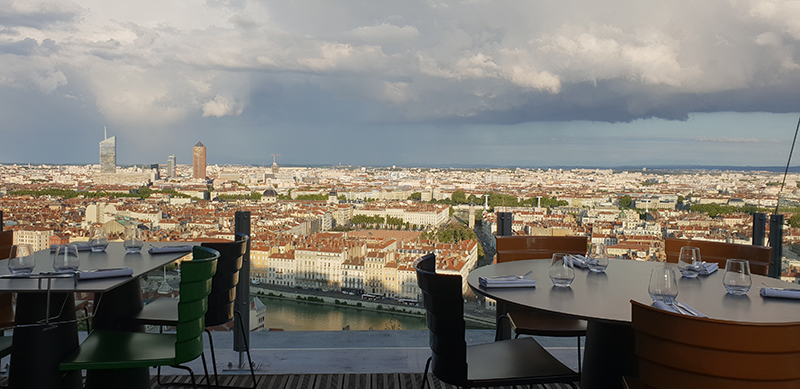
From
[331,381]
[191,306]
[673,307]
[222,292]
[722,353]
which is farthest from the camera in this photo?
[331,381]

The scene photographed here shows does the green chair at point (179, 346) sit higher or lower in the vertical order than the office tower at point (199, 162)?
lower

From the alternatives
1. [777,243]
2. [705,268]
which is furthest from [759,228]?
[705,268]

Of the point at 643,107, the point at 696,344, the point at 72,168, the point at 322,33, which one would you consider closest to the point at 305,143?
the point at 322,33

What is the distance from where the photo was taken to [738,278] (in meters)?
1.88

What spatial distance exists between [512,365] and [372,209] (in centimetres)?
361

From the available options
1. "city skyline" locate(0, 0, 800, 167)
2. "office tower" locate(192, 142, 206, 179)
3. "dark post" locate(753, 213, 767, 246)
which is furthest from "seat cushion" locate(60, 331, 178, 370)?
"dark post" locate(753, 213, 767, 246)

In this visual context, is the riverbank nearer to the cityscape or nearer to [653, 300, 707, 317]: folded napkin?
the cityscape

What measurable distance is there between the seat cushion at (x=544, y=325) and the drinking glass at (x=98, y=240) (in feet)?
7.26

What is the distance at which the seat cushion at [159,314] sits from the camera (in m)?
2.60

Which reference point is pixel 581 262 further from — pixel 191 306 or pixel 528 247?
pixel 191 306

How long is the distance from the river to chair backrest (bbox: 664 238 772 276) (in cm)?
174

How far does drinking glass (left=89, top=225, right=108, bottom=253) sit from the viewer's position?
280 centimetres

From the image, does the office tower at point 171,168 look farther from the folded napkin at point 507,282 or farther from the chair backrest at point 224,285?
the folded napkin at point 507,282

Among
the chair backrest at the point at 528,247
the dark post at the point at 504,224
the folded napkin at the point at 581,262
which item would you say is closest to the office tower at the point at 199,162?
the dark post at the point at 504,224
